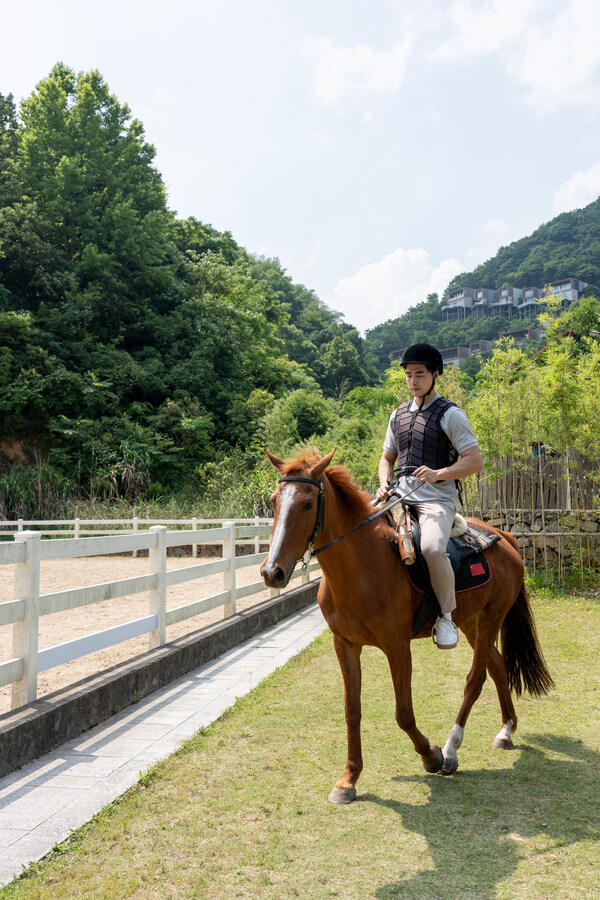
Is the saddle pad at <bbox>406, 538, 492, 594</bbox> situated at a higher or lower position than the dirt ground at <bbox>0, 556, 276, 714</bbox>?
higher

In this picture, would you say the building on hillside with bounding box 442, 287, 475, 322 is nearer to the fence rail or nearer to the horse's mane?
the fence rail

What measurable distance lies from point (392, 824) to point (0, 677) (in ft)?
7.50

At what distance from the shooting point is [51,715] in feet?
13.1

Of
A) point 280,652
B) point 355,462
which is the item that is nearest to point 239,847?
point 280,652

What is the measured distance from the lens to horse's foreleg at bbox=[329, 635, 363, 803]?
11.0ft

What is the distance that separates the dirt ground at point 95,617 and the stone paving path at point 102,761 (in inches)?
27.8

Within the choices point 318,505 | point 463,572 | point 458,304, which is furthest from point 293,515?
point 458,304

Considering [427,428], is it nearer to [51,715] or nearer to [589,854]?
[589,854]

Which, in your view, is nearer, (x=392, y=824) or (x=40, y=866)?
(x=40, y=866)

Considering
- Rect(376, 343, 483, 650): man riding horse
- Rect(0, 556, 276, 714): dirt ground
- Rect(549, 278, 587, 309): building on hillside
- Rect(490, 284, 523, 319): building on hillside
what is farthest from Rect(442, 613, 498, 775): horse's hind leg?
Rect(490, 284, 523, 319): building on hillside

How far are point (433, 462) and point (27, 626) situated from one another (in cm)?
259

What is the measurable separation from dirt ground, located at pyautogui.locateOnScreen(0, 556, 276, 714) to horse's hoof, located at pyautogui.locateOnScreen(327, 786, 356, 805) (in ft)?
7.95

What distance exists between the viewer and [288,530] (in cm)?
302

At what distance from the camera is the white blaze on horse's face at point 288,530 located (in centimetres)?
286
